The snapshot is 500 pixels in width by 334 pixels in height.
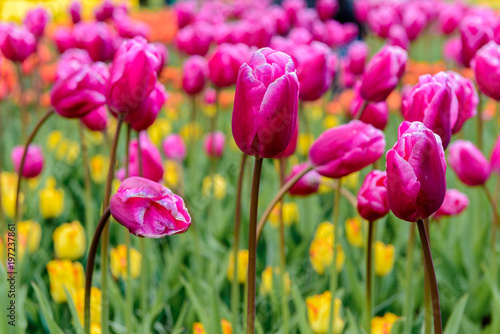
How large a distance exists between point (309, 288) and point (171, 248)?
0.52m

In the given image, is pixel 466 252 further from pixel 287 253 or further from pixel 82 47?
pixel 82 47

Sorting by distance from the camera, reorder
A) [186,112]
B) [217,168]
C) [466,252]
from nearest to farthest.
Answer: [466,252] < [217,168] < [186,112]

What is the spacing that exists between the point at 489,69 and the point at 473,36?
1.12ft

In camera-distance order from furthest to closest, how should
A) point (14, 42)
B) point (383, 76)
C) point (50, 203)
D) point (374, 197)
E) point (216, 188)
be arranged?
1. point (216, 188)
2. point (50, 203)
3. point (14, 42)
4. point (383, 76)
5. point (374, 197)

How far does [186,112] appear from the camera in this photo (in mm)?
3533

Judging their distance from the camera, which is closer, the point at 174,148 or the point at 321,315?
the point at 321,315

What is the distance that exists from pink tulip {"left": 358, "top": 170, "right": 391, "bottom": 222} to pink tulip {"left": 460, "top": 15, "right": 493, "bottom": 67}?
70 cm

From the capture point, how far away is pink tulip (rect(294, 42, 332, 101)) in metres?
1.28

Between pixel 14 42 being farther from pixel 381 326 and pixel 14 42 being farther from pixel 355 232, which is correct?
pixel 381 326

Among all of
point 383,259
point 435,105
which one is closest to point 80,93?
point 435,105

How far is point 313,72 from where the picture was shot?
1.29 meters

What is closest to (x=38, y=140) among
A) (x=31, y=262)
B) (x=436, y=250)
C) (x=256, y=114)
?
(x=31, y=262)

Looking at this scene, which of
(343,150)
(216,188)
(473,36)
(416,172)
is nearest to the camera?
(416,172)

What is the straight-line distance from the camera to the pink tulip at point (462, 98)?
969mm
